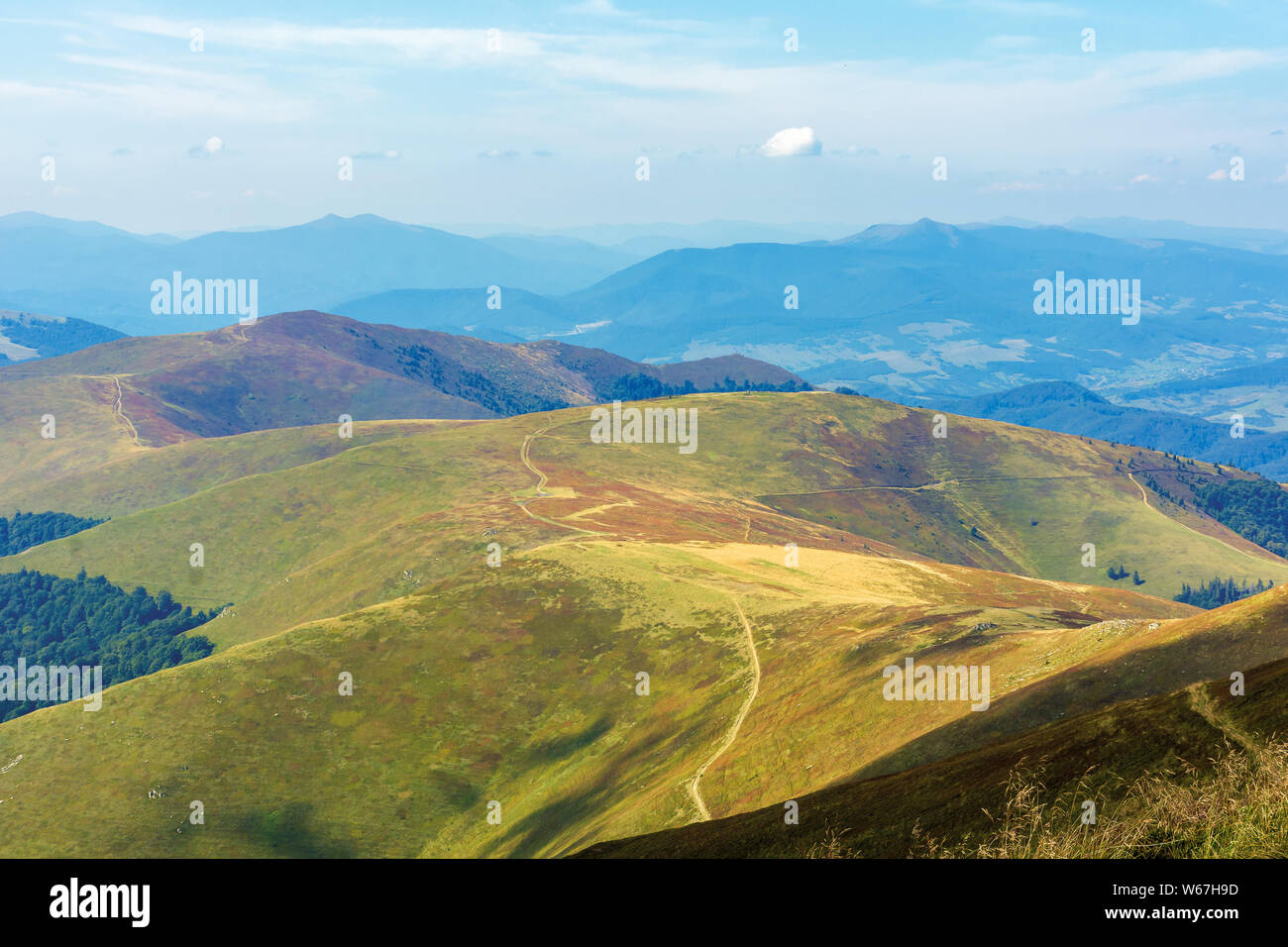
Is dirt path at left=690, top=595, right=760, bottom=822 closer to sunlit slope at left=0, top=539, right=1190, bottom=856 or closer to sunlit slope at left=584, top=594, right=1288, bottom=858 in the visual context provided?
sunlit slope at left=0, top=539, right=1190, bottom=856

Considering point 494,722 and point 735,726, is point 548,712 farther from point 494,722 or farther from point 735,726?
point 735,726

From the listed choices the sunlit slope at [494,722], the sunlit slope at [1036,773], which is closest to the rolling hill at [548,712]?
the sunlit slope at [494,722]

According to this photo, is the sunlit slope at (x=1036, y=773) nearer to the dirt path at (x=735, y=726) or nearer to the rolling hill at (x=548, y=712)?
the rolling hill at (x=548, y=712)

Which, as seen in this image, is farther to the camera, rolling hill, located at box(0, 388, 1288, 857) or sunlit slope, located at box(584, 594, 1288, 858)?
Result: rolling hill, located at box(0, 388, 1288, 857)

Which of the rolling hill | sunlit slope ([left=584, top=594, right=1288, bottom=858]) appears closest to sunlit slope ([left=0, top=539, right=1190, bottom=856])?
the rolling hill

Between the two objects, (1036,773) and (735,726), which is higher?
(1036,773)

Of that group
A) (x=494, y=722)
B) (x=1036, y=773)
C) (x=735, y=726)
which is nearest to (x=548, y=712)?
(x=494, y=722)
